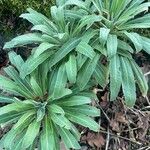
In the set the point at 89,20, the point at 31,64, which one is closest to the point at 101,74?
the point at 89,20

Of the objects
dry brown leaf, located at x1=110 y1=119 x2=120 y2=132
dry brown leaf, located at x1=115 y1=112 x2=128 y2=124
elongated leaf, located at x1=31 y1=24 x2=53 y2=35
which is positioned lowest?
dry brown leaf, located at x1=110 y1=119 x2=120 y2=132

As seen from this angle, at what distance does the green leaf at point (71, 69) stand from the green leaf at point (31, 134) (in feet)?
1.55

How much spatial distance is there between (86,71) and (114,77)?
0.77 ft

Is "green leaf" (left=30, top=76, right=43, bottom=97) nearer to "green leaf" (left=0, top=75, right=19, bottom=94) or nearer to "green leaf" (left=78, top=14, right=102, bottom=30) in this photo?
"green leaf" (left=0, top=75, right=19, bottom=94)

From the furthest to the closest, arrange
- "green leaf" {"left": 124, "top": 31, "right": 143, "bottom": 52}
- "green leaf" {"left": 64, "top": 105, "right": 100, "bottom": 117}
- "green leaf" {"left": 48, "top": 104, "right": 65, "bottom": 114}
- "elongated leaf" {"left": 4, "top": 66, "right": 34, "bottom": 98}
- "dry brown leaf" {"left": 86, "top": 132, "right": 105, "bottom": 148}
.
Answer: "dry brown leaf" {"left": 86, "top": 132, "right": 105, "bottom": 148}
"elongated leaf" {"left": 4, "top": 66, "right": 34, "bottom": 98}
"green leaf" {"left": 64, "top": 105, "right": 100, "bottom": 117}
"green leaf" {"left": 48, "top": 104, "right": 65, "bottom": 114}
"green leaf" {"left": 124, "top": 31, "right": 143, "bottom": 52}

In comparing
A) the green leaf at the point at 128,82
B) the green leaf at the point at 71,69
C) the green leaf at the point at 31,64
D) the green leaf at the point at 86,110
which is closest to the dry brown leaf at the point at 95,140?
the green leaf at the point at 86,110

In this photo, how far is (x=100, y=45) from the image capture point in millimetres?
3234

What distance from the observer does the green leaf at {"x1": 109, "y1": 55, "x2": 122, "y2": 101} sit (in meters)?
3.20

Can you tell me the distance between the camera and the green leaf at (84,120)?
3.21m

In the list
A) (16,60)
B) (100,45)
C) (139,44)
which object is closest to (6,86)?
(16,60)

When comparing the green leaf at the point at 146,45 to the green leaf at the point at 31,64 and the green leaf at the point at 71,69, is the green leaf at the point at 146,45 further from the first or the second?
the green leaf at the point at 31,64

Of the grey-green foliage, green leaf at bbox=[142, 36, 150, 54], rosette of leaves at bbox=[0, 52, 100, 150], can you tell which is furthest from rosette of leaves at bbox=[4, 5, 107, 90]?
green leaf at bbox=[142, 36, 150, 54]

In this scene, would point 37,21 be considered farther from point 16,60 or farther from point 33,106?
point 33,106

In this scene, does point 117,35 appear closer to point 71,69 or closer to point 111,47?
point 111,47
